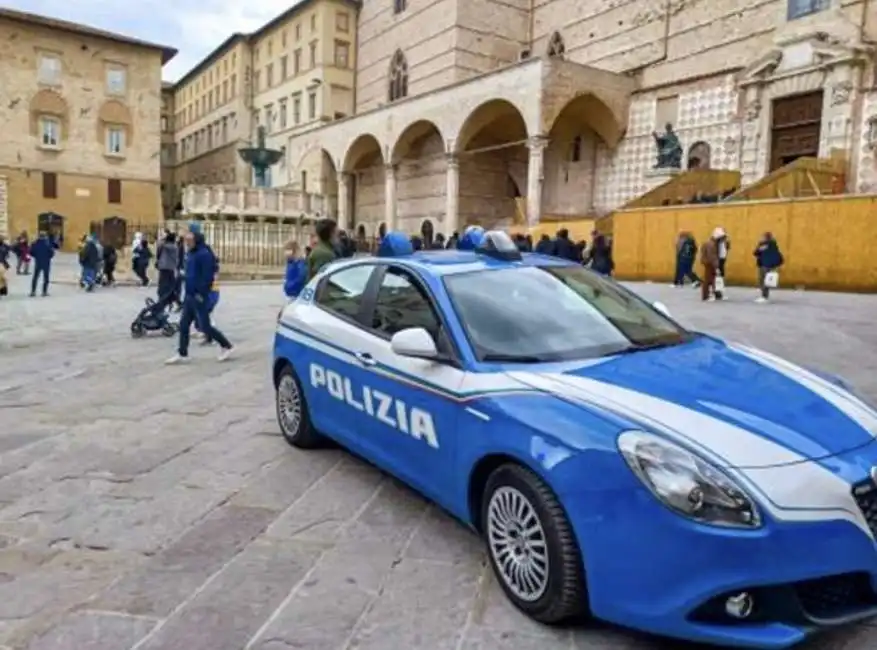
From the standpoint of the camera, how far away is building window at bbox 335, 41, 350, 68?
50625mm

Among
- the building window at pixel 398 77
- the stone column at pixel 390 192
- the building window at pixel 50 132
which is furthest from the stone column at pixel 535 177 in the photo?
the building window at pixel 50 132

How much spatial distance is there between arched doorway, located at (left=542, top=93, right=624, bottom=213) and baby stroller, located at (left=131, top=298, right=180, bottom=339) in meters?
25.1

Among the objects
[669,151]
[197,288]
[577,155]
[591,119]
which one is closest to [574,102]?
[591,119]

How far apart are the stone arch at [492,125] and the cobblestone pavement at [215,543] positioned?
27635 mm

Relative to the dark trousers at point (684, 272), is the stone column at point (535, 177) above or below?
above

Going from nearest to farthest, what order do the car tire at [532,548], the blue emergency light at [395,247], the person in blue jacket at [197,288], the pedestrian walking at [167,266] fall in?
the car tire at [532,548]
the blue emergency light at [395,247]
the person in blue jacket at [197,288]
the pedestrian walking at [167,266]

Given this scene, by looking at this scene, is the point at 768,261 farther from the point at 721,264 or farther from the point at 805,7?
the point at 805,7

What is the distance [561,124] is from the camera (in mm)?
35625

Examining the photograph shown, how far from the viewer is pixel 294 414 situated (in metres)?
5.18

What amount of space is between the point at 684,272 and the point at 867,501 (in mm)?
18088

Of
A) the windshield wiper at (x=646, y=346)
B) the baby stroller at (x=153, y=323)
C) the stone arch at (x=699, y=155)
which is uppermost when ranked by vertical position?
the stone arch at (x=699, y=155)

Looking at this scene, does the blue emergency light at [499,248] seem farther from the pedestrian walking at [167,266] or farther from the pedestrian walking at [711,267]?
the pedestrian walking at [711,267]

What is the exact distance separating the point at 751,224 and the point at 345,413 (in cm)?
1782

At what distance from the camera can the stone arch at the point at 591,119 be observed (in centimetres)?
3253
